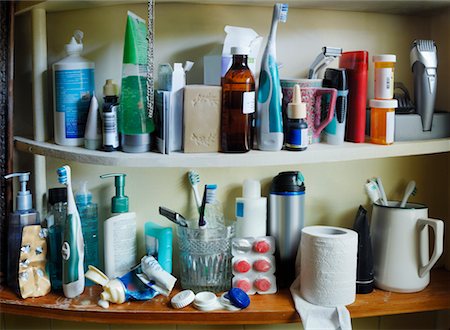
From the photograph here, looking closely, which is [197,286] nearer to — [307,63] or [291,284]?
[291,284]

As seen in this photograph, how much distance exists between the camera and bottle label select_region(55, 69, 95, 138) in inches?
40.5

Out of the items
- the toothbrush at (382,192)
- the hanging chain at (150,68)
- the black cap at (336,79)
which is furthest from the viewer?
the toothbrush at (382,192)

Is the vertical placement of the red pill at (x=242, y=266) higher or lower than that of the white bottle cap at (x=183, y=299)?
higher

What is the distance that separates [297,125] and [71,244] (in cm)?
47

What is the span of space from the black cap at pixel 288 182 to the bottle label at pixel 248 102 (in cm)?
18

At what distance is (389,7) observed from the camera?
3.68ft

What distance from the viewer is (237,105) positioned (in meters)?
0.98

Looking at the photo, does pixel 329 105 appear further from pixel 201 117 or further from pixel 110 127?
pixel 110 127

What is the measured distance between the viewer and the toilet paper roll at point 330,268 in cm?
101

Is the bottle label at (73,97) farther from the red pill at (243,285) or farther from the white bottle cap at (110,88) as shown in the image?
the red pill at (243,285)

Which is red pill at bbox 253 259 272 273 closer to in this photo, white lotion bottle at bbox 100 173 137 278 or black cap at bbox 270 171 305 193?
black cap at bbox 270 171 305 193

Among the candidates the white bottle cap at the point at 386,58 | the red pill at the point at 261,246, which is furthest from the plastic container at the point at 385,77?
the red pill at the point at 261,246

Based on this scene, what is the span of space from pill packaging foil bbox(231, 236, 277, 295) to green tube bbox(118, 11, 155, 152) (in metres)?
0.27

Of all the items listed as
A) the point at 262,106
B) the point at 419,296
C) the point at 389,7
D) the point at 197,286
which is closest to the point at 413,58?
the point at 389,7
